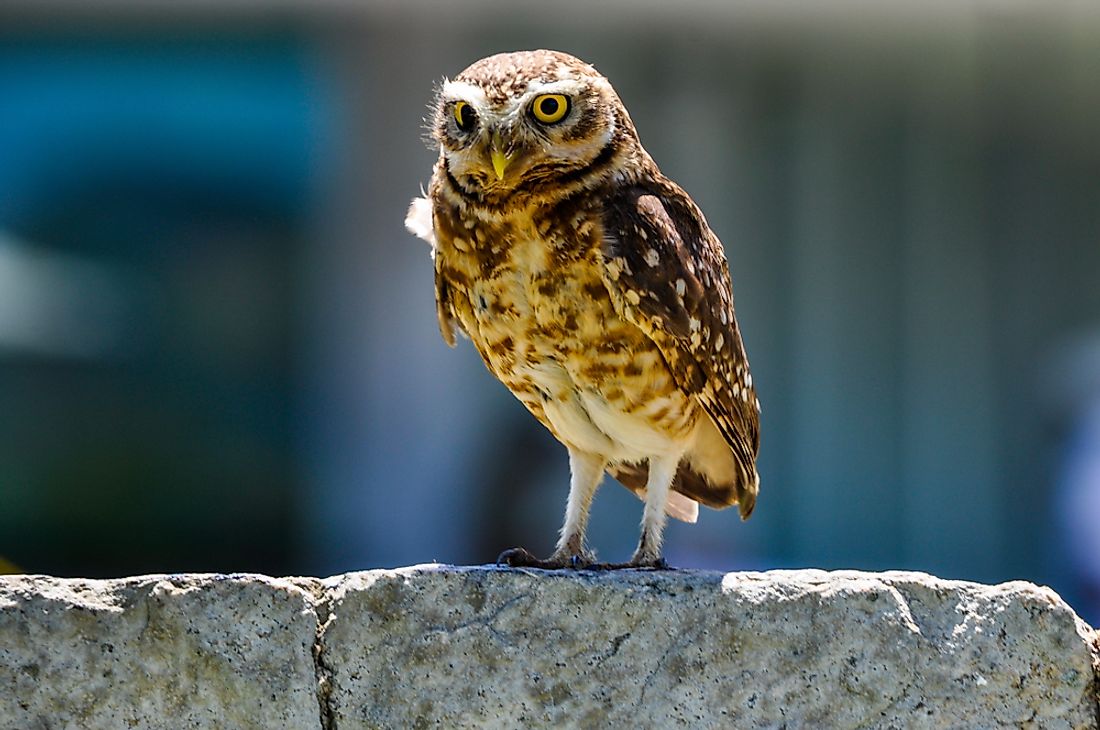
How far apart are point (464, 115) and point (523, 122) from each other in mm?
156

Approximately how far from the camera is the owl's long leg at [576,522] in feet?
12.9

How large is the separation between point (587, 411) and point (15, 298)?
604cm

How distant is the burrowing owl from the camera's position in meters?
3.87

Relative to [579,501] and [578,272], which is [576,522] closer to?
[579,501]

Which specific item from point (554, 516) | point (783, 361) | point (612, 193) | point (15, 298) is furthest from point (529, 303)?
point (15, 298)

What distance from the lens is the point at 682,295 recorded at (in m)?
4.01

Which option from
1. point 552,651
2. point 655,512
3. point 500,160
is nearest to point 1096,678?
point 552,651

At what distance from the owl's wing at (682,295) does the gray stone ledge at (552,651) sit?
822mm

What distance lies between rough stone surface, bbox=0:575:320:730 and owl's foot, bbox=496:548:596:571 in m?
0.73

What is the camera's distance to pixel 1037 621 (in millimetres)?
3281

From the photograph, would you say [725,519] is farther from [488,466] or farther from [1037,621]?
[1037,621]

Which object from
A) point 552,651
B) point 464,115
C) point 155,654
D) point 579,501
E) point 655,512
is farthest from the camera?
point 579,501

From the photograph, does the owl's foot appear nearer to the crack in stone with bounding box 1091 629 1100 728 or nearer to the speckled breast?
the speckled breast

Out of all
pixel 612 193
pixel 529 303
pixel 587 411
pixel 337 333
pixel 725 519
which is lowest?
pixel 725 519
